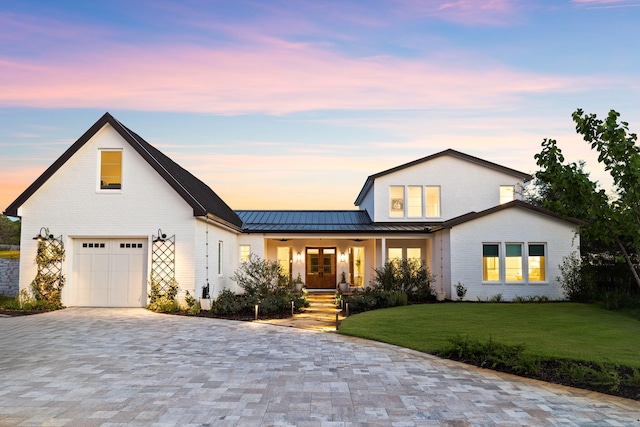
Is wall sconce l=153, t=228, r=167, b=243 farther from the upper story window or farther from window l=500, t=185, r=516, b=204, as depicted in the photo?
window l=500, t=185, r=516, b=204

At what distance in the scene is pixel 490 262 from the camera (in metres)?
19.4

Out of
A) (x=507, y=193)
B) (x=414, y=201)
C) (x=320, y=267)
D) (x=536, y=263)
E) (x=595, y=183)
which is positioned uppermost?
(x=507, y=193)

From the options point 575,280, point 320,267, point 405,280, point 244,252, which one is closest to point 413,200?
point 405,280

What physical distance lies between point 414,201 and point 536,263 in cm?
657

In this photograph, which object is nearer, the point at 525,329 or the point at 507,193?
the point at 525,329

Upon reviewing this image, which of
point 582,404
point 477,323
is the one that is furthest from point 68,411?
point 477,323

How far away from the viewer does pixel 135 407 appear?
561 centimetres

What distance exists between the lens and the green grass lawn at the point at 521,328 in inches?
365

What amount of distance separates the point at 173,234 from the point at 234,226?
193 inches

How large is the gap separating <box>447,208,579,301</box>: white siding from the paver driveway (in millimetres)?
10370

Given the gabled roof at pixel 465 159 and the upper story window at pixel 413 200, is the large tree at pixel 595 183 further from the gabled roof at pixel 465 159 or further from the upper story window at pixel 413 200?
the upper story window at pixel 413 200

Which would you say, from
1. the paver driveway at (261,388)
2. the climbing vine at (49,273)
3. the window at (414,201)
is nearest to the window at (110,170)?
the climbing vine at (49,273)

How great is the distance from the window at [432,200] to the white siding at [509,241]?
4.00 meters

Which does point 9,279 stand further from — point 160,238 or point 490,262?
point 490,262
